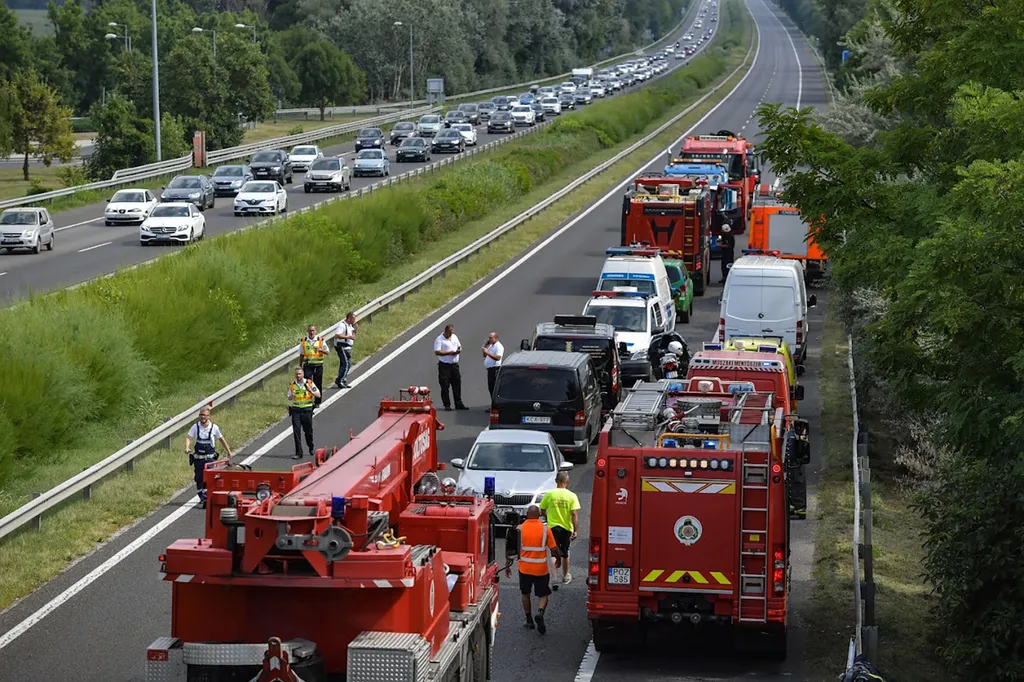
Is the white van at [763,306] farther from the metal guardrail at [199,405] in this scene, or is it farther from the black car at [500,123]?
the black car at [500,123]

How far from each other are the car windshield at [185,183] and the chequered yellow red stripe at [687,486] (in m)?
48.5

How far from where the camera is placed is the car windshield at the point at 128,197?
5873 centimetres

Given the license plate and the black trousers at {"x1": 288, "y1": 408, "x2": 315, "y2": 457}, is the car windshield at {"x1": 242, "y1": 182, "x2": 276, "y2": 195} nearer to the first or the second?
the black trousers at {"x1": 288, "y1": 408, "x2": 315, "y2": 457}

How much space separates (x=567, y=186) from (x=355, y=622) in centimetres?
5670

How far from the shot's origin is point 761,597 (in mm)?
16078

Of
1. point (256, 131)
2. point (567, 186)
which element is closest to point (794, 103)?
point (256, 131)

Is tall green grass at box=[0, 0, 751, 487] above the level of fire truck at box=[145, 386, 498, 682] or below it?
below

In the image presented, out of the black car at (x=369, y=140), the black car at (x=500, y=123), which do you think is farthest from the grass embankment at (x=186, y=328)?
the black car at (x=500, y=123)

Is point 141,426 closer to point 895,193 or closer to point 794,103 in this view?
point 895,193

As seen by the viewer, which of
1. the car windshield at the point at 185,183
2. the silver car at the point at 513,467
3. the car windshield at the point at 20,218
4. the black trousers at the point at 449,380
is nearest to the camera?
the silver car at the point at 513,467

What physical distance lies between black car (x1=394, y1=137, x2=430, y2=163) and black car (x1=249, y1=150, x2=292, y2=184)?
9092 mm

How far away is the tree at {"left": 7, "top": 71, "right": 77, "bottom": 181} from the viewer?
8031cm

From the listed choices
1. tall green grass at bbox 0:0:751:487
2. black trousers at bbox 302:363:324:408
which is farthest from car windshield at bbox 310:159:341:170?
black trousers at bbox 302:363:324:408

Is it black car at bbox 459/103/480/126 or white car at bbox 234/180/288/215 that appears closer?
white car at bbox 234/180/288/215
